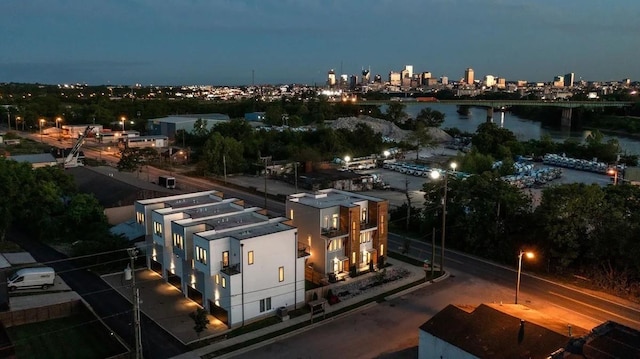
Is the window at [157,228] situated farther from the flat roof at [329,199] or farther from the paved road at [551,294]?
the paved road at [551,294]

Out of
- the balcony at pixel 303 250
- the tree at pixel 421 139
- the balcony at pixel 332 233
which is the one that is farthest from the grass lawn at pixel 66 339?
the tree at pixel 421 139

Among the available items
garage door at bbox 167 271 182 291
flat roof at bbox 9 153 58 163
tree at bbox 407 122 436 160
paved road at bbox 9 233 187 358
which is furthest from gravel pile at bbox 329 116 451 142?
garage door at bbox 167 271 182 291

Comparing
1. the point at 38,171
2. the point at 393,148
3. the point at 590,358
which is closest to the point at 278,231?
the point at 590,358

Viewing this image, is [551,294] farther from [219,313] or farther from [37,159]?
[37,159]

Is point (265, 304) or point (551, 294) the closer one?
point (265, 304)

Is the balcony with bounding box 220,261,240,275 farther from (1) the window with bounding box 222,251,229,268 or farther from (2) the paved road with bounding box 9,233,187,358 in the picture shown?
(2) the paved road with bounding box 9,233,187,358

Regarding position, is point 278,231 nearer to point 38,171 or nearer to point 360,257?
point 360,257

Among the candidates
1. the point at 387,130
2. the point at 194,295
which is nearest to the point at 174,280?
the point at 194,295
